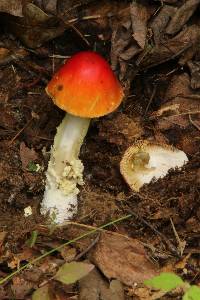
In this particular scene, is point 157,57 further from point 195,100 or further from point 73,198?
point 73,198

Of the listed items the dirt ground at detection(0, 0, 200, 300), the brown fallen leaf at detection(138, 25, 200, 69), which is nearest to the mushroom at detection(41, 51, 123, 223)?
the dirt ground at detection(0, 0, 200, 300)

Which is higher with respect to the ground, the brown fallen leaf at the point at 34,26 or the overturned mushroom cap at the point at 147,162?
the brown fallen leaf at the point at 34,26

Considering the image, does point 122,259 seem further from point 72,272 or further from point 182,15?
point 182,15

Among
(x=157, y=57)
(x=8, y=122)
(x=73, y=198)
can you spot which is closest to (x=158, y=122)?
(x=157, y=57)

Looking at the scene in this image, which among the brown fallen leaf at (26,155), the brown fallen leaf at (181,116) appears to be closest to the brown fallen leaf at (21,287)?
the brown fallen leaf at (26,155)

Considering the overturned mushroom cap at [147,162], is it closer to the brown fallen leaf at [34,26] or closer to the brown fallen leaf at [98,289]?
the brown fallen leaf at [98,289]
